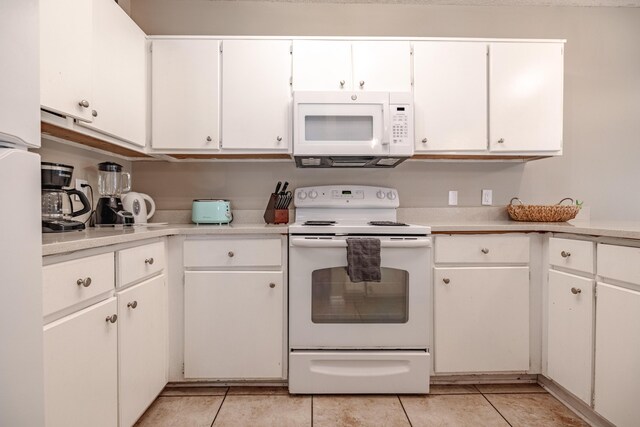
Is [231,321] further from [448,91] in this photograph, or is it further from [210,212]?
[448,91]

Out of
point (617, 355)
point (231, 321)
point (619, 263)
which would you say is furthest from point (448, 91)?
point (231, 321)

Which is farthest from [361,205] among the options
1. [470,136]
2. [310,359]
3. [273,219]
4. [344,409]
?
[344,409]

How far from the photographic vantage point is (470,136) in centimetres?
222

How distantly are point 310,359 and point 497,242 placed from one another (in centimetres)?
118

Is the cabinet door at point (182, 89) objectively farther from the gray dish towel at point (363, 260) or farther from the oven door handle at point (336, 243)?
the gray dish towel at point (363, 260)

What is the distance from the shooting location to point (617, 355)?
1.46 m

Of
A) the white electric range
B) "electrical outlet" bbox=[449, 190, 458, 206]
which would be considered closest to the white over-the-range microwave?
the white electric range

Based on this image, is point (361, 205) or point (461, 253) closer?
point (461, 253)

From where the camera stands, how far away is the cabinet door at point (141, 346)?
4.77ft

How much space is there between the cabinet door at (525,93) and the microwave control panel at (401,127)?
533 millimetres

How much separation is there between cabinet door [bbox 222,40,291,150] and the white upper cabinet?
1.34m

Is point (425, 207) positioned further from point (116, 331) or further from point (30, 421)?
point (30, 421)

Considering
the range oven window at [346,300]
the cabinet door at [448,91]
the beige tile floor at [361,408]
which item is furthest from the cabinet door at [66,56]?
the cabinet door at [448,91]

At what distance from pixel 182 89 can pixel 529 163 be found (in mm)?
2385
